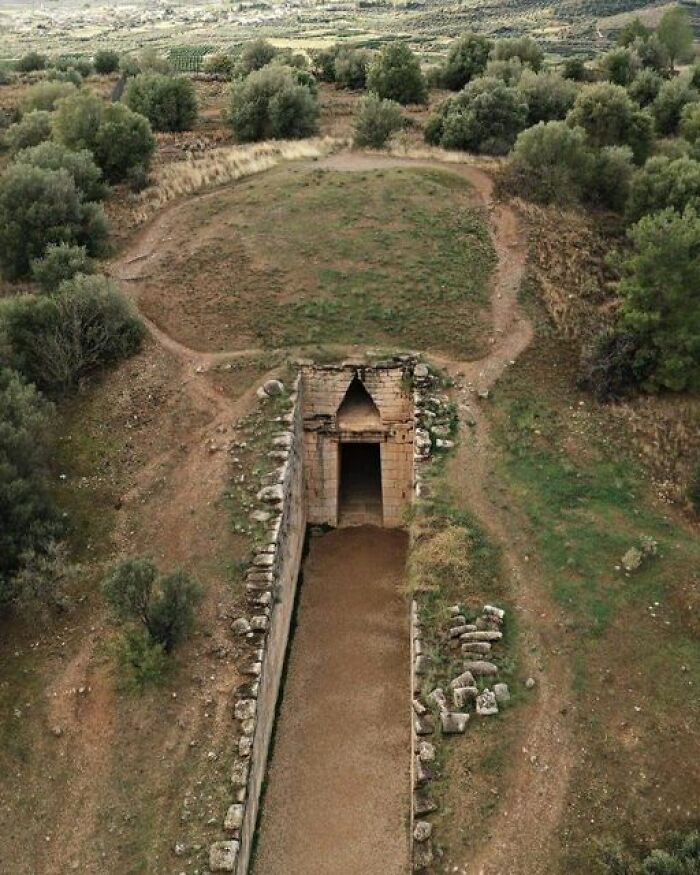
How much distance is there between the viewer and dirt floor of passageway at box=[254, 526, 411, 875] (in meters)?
13.9

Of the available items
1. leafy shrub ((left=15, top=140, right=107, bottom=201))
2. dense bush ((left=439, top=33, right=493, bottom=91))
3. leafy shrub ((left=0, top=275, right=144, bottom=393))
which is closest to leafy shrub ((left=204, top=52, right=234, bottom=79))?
dense bush ((left=439, top=33, right=493, bottom=91))

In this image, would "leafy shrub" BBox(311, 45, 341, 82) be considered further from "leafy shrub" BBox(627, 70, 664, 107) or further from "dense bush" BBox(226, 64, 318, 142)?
"leafy shrub" BBox(627, 70, 664, 107)

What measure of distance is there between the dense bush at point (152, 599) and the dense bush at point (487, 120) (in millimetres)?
26951

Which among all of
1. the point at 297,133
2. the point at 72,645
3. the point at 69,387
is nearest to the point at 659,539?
the point at 72,645

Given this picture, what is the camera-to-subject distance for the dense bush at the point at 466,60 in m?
48.1

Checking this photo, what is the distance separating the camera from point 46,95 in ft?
136

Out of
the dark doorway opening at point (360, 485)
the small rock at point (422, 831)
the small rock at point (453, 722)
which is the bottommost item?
the dark doorway opening at point (360, 485)

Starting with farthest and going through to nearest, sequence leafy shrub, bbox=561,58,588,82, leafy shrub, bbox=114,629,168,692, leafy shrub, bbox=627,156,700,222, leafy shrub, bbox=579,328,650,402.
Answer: leafy shrub, bbox=561,58,588,82 → leafy shrub, bbox=627,156,700,222 → leafy shrub, bbox=579,328,650,402 → leafy shrub, bbox=114,629,168,692

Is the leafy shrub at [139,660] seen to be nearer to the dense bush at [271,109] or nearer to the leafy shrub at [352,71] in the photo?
the dense bush at [271,109]

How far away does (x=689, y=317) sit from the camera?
21.6 metres

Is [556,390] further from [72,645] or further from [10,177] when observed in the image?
[10,177]

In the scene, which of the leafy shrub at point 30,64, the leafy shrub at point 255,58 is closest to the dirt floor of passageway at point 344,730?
the leafy shrub at point 255,58

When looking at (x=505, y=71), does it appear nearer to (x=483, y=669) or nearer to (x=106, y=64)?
(x=106, y=64)

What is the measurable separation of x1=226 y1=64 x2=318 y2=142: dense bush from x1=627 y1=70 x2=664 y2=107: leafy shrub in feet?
58.6
